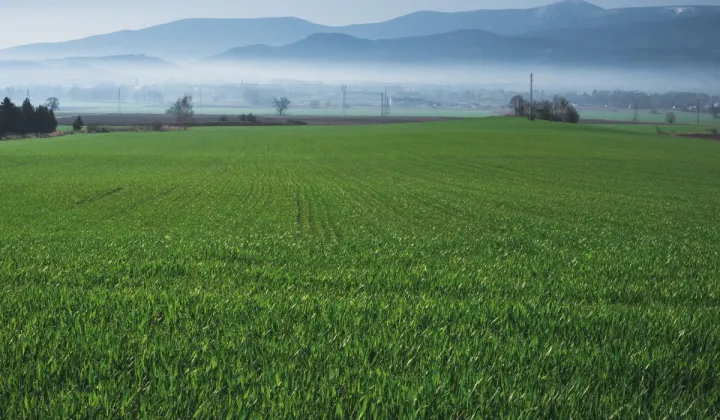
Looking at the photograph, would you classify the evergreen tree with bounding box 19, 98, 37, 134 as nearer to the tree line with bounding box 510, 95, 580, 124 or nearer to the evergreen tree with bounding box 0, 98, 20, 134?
the evergreen tree with bounding box 0, 98, 20, 134

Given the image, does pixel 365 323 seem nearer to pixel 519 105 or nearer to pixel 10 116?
pixel 10 116

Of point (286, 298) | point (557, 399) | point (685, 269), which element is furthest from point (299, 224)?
point (557, 399)

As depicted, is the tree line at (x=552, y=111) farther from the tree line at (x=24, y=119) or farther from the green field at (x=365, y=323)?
the green field at (x=365, y=323)

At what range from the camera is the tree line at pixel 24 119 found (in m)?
130

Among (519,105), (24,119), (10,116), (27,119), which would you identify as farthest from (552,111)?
(10,116)

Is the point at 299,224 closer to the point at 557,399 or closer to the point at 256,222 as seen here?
the point at 256,222

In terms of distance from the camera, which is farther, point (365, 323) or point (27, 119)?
point (27, 119)

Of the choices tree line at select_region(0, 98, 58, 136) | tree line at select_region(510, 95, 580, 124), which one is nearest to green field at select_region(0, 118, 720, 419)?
tree line at select_region(0, 98, 58, 136)

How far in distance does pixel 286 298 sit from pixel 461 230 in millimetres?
15799

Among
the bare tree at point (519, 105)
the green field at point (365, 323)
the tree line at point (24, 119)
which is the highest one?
the bare tree at point (519, 105)

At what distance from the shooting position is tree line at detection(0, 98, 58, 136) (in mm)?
130250

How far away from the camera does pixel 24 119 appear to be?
5330 inches

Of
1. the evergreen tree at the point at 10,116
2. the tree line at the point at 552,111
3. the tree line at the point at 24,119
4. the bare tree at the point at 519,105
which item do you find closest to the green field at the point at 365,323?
the evergreen tree at the point at 10,116

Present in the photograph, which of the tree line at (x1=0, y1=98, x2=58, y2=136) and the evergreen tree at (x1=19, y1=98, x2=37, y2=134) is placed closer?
the tree line at (x1=0, y1=98, x2=58, y2=136)
